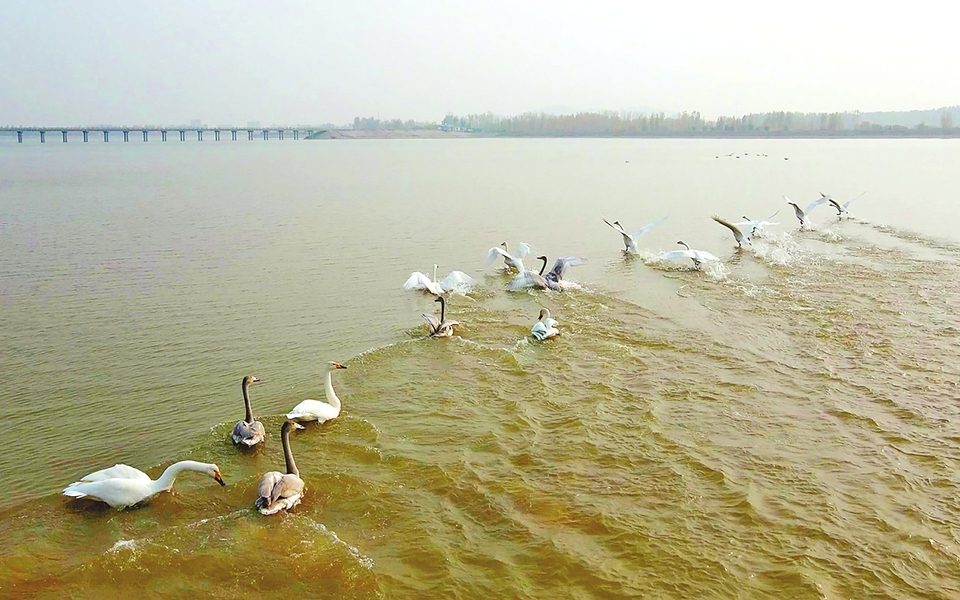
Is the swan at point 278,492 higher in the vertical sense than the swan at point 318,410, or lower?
lower

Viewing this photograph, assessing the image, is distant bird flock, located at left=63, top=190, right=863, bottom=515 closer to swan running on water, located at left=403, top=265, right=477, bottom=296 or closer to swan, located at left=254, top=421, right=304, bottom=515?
swan, located at left=254, top=421, right=304, bottom=515

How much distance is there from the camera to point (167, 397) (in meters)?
9.86

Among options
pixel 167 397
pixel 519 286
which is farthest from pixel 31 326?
pixel 519 286

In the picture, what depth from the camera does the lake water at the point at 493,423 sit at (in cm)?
634

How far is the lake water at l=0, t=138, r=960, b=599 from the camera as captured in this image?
20.8 feet

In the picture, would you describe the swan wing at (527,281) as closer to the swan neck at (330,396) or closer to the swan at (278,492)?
the swan neck at (330,396)

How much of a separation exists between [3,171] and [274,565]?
199ft

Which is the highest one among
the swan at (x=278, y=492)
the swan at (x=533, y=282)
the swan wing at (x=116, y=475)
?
the swan at (x=533, y=282)

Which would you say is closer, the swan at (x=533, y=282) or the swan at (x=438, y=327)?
the swan at (x=438, y=327)

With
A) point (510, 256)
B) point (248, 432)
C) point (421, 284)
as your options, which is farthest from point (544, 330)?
point (510, 256)

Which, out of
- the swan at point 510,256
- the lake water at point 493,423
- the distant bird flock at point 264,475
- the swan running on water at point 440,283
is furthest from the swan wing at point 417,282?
the swan at point 510,256

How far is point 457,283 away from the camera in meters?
16.2

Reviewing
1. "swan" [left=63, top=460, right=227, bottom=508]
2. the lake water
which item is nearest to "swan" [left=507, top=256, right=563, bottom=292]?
the lake water

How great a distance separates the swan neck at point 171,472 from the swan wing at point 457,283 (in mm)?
9167
